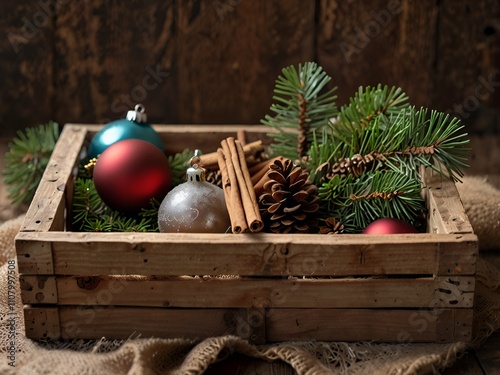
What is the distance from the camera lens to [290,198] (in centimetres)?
119

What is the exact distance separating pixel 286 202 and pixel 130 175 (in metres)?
0.26

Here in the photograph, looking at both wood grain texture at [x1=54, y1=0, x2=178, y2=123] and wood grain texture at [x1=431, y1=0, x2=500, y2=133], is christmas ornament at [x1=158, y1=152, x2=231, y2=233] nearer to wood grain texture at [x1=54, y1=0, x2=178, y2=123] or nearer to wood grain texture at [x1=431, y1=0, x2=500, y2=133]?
wood grain texture at [x1=54, y1=0, x2=178, y2=123]

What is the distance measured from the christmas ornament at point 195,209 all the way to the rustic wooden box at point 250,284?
69 mm

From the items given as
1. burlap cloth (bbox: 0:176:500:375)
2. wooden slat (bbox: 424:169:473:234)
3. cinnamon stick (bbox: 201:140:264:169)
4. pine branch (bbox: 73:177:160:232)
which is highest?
cinnamon stick (bbox: 201:140:264:169)

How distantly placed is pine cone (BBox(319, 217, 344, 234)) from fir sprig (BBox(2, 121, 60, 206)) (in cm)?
60

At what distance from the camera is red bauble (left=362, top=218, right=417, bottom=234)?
3.86 ft

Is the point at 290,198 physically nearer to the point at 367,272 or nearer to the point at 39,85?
the point at 367,272

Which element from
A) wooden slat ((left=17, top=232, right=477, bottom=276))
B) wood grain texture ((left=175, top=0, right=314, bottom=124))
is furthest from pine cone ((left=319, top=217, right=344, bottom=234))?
wood grain texture ((left=175, top=0, right=314, bottom=124))

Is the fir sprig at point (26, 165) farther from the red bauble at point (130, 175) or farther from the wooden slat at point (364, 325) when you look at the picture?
the wooden slat at point (364, 325)

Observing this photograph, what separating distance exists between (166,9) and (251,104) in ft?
0.94

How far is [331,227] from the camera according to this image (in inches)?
48.3

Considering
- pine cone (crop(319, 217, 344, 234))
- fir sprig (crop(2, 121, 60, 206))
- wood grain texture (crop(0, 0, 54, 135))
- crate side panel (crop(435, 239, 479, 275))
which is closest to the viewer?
crate side panel (crop(435, 239, 479, 275))

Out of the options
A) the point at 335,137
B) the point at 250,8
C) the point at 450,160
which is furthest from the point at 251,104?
the point at 450,160

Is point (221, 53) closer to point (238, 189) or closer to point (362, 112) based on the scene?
point (362, 112)
